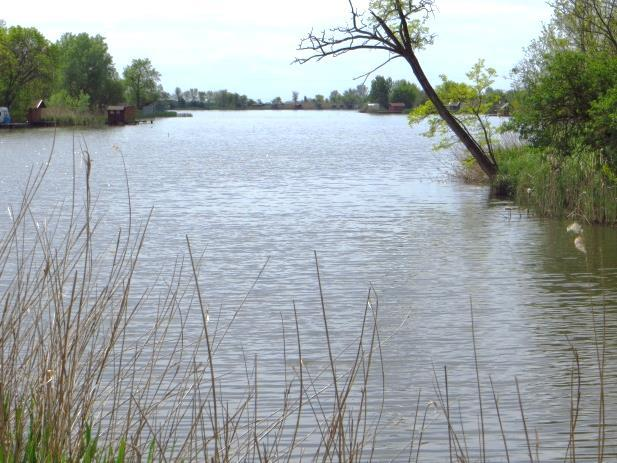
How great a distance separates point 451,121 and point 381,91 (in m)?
161

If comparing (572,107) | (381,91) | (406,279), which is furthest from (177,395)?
(381,91)

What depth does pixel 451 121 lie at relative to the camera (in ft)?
97.5

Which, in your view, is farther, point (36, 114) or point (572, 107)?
point (36, 114)

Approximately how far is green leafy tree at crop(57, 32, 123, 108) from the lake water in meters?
86.3

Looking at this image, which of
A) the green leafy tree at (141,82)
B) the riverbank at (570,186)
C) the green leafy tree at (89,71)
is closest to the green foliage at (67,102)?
the green leafy tree at (89,71)

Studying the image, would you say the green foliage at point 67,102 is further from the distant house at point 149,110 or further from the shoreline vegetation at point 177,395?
the shoreline vegetation at point 177,395

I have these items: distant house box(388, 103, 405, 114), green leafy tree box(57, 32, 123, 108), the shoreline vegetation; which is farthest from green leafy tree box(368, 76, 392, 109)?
the shoreline vegetation

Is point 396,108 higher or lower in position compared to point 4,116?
lower

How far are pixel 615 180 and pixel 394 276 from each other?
6790 millimetres

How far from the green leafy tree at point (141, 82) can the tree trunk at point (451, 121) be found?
132 meters

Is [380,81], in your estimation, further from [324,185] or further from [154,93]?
[324,185]

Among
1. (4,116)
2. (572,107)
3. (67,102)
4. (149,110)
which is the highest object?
(67,102)

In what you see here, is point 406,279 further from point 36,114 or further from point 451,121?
point 36,114

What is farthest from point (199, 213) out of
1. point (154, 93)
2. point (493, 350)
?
point (154, 93)
